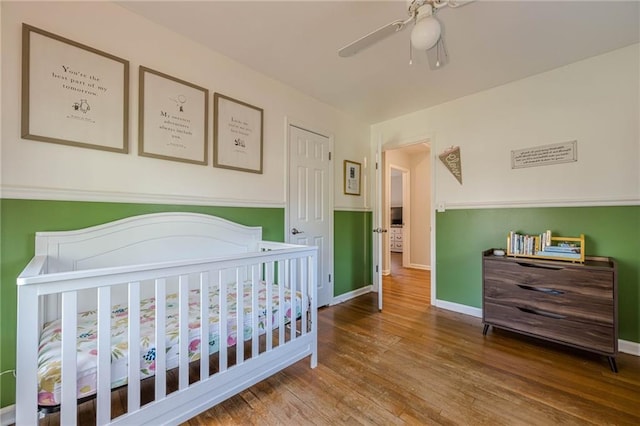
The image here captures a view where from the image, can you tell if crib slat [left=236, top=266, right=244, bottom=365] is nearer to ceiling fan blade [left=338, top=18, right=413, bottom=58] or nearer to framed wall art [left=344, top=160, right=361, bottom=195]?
ceiling fan blade [left=338, top=18, right=413, bottom=58]

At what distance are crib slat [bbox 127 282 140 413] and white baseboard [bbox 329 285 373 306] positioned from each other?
218 cm

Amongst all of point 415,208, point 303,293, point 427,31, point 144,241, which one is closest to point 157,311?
point 144,241

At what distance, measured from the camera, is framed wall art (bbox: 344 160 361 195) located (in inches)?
131

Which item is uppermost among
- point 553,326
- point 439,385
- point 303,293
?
point 303,293

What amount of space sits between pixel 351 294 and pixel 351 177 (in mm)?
1524

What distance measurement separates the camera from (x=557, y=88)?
2.29 meters

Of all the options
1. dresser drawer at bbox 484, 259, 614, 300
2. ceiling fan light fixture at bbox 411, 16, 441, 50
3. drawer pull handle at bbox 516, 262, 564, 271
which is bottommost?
dresser drawer at bbox 484, 259, 614, 300

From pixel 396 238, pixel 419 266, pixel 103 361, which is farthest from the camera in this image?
pixel 396 238

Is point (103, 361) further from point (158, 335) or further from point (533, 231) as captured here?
point (533, 231)

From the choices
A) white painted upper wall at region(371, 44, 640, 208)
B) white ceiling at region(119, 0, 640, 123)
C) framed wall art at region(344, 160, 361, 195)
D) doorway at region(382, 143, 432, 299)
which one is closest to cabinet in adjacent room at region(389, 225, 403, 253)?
doorway at region(382, 143, 432, 299)

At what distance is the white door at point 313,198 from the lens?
8.89ft

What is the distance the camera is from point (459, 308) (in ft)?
9.34

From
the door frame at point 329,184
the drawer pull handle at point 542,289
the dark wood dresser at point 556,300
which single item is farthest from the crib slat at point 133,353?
the drawer pull handle at point 542,289

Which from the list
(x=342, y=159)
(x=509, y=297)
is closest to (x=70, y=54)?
(x=342, y=159)
